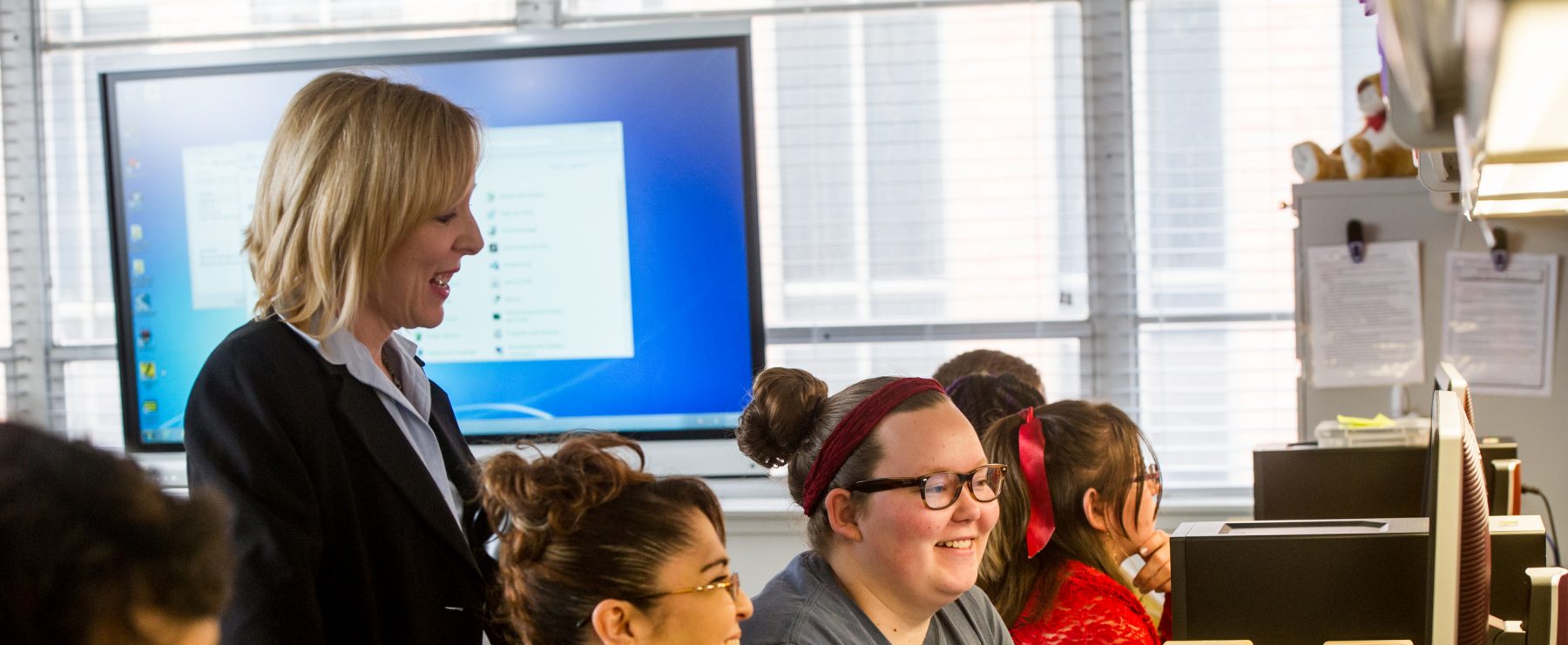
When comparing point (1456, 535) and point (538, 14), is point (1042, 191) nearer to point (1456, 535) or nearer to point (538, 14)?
point (538, 14)

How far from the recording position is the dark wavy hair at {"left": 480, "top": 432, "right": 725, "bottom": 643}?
3.97ft

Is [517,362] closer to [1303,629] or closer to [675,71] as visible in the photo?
[675,71]

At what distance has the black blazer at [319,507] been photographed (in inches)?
49.7

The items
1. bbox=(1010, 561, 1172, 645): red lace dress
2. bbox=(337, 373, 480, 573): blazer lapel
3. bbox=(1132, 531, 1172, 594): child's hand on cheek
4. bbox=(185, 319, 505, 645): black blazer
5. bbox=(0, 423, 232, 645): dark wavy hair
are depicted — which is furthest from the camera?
bbox=(1132, 531, 1172, 594): child's hand on cheek

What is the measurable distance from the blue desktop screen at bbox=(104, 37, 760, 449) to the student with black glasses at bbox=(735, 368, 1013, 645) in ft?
5.23

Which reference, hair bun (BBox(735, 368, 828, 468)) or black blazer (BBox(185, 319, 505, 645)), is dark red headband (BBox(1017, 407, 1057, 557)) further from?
black blazer (BBox(185, 319, 505, 645))

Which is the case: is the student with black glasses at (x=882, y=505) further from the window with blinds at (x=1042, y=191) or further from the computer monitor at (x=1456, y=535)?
the window with blinds at (x=1042, y=191)

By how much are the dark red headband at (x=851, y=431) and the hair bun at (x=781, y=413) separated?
0.05m

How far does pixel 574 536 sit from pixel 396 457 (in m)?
0.27

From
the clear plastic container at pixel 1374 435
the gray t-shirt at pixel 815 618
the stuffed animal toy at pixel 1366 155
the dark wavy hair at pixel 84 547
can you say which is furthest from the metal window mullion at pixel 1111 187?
the dark wavy hair at pixel 84 547

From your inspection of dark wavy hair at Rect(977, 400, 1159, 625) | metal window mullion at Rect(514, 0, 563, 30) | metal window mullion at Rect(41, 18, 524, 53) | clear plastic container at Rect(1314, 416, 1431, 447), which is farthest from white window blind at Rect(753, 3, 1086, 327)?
dark wavy hair at Rect(977, 400, 1159, 625)

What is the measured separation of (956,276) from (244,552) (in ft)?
8.64

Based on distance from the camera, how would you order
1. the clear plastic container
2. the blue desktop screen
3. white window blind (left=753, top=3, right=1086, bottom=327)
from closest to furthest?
1. the clear plastic container
2. the blue desktop screen
3. white window blind (left=753, top=3, right=1086, bottom=327)

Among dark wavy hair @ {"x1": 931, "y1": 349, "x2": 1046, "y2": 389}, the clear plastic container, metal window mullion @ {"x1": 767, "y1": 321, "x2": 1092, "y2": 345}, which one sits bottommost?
the clear plastic container
